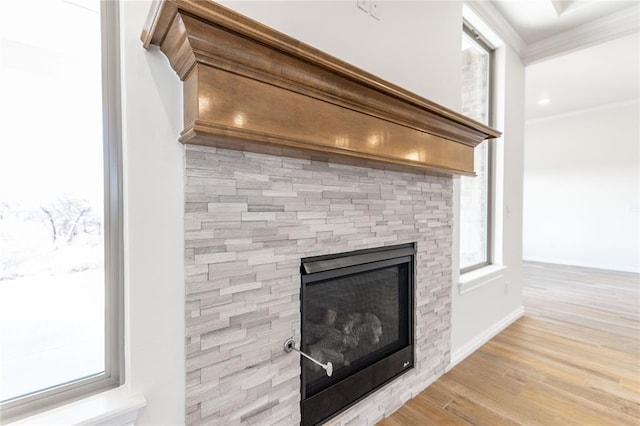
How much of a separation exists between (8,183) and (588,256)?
7662mm

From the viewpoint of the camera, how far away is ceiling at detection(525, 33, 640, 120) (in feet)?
11.3

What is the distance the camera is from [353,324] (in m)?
1.63

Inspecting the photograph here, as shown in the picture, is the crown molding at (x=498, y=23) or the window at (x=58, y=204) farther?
the crown molding at (x=498, y=23)

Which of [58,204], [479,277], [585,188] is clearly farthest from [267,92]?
[585,188]

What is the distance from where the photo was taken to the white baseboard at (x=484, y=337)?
2.27 meters

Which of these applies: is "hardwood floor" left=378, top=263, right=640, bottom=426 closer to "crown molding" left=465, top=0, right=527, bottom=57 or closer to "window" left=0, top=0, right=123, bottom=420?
"window" left=0, top=0, right=123, bottom=420

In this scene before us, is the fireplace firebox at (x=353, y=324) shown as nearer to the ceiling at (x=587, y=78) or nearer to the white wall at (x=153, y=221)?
the white wall at (x=153, y=221)

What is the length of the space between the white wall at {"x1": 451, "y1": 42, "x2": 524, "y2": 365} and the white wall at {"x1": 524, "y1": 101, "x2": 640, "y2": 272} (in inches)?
145

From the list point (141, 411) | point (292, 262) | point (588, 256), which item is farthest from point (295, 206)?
point (588, 256)

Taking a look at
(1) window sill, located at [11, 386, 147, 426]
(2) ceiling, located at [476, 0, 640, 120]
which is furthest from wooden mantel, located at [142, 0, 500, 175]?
(2) ceiling, located at [476, 0, 640, 120]

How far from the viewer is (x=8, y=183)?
85 cm

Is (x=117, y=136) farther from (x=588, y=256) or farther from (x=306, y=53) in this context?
(x=588, y=256)

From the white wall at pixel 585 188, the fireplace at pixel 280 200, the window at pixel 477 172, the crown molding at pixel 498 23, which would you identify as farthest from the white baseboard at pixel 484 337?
the white wall at pixel 585 188

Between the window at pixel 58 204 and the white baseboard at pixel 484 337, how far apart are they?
2.16m
